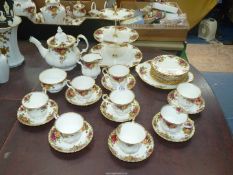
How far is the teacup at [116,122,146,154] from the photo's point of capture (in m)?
0.89

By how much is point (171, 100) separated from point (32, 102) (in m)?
0.54

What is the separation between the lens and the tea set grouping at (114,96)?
3.09ft

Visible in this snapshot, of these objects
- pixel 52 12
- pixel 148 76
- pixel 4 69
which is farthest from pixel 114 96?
pixel 52 12

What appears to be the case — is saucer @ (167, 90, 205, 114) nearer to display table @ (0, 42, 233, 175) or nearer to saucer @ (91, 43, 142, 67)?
display table @ (0, 42, 233, 175)

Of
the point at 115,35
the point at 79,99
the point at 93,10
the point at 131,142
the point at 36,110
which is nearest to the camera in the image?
the point at 131,142

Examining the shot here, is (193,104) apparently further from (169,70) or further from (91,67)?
(91,67)

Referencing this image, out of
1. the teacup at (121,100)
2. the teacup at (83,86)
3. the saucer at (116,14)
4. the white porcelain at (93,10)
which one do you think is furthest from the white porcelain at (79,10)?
the teacup at (121,100)

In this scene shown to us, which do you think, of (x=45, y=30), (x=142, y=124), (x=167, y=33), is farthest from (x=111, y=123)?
(x=167, y=33)

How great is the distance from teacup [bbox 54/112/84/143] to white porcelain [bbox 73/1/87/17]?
1.07 m

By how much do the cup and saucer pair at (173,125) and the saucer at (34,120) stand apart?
38cm

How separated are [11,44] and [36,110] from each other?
0.45 meters

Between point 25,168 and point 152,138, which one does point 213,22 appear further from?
point 25,168

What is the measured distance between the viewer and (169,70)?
1.30 meters

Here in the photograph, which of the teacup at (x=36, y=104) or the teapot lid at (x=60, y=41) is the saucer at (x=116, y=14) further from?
the teacup at (x=36, y=104)
